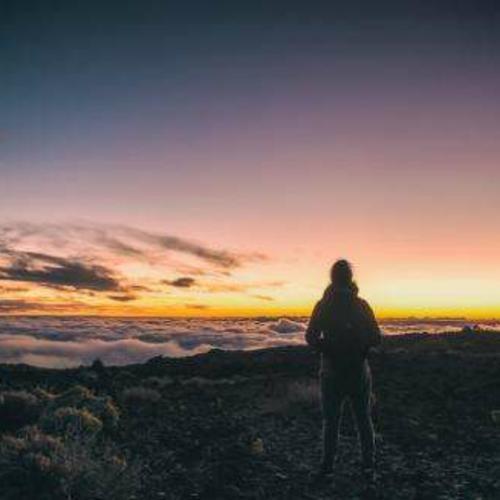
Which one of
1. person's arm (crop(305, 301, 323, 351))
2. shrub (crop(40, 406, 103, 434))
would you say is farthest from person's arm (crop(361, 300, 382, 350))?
shrub (crop(40, 406, 103, 434))

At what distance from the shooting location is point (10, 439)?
429 inches

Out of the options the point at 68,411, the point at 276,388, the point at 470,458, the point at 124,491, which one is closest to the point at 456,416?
the point at 470,458

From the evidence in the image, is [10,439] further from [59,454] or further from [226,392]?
[226,392]

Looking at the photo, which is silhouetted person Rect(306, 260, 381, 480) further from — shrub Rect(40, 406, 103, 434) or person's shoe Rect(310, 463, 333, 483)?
shrub Rect(40, 406, 103, 434)

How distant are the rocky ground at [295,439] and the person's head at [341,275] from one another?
3032 mm

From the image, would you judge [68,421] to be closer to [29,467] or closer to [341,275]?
[29,467]

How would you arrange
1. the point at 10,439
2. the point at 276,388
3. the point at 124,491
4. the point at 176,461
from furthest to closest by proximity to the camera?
the point at 276,388 → the point at 176,461 → the point at 10,439 → the point at 124,491

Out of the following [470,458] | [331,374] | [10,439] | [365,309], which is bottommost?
[470,458]

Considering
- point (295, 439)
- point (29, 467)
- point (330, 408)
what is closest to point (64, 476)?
point (29, 467)

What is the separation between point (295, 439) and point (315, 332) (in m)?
5.07

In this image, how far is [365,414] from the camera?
34.1 feet

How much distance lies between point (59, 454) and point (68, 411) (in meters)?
3.55

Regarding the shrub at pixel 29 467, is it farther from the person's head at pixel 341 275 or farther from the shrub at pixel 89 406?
the person's head at pixel 341 275

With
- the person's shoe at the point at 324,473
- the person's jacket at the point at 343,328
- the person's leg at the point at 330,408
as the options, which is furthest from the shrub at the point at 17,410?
the person's jacket at the point at 343,328
